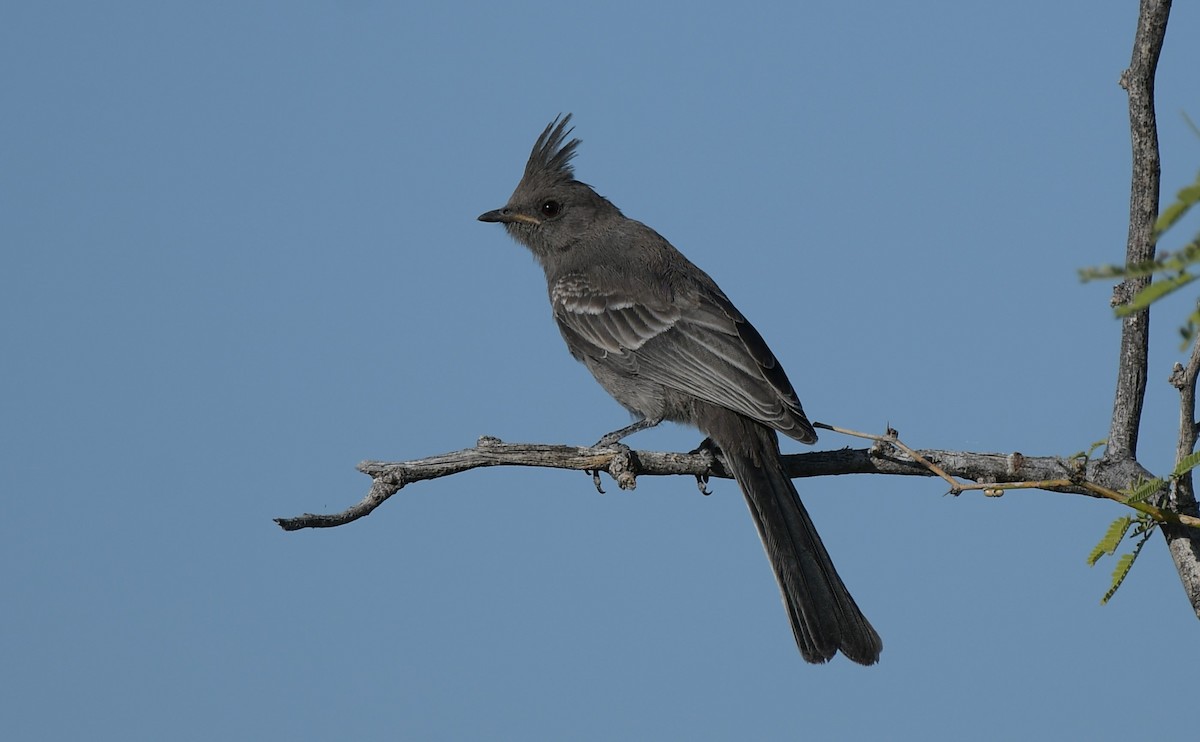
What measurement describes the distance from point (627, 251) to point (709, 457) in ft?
7.01

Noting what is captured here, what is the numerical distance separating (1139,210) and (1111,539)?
139cm

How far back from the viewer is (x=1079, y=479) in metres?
4.93

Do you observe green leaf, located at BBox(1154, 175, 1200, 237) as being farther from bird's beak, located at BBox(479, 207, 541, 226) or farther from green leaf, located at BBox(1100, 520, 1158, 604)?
bird's beak, located at BBox(479, 207, 541, 226)

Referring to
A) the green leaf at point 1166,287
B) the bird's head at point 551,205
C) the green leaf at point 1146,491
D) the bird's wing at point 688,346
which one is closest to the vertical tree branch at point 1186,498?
the green leaf at point 1146,491

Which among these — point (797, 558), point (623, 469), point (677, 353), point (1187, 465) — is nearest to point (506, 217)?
point (677, 353)

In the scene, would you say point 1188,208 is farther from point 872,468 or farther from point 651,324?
point 651,324

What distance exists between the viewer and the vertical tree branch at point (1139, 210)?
181 inches

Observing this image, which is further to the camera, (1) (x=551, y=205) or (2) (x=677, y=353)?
(1) (x=551, y=205)

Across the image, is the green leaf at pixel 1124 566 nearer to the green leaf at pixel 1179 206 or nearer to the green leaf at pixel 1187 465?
the green leaf at pixel 1187 465

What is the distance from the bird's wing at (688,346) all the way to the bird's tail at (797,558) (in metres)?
Answer: 0.20

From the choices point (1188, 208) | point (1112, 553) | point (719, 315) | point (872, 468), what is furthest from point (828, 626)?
point (1188, 208)

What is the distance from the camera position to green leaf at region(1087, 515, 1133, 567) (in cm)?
449

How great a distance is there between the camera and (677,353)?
287 inches

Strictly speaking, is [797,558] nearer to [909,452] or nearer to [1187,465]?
[909,452]
